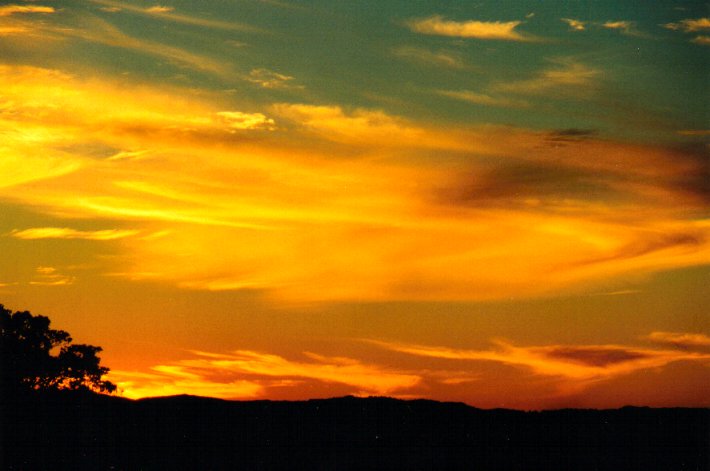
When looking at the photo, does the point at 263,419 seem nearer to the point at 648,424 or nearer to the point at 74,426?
the point at 74,426

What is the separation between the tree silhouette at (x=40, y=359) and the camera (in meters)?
41.5

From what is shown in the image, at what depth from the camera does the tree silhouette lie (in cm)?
4147

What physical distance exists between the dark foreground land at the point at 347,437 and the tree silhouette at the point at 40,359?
3866mm

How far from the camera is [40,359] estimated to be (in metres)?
42.2

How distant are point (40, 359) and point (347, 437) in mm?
15350

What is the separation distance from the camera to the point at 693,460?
31.1 meters

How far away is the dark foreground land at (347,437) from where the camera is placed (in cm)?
3216

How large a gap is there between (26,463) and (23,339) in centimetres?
975

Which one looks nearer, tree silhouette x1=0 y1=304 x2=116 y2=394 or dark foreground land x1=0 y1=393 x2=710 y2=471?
dark foreground land x1=0 y1=393 x2=710 y2=471

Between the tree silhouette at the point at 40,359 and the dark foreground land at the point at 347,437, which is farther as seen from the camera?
the tree silhouette at the point at 40,359

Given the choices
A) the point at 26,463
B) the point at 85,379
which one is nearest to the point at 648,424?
the point at 26,463

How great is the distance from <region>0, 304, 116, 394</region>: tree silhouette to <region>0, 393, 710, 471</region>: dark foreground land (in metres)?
3.87

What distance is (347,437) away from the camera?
34406 mm

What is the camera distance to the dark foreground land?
105 feet
